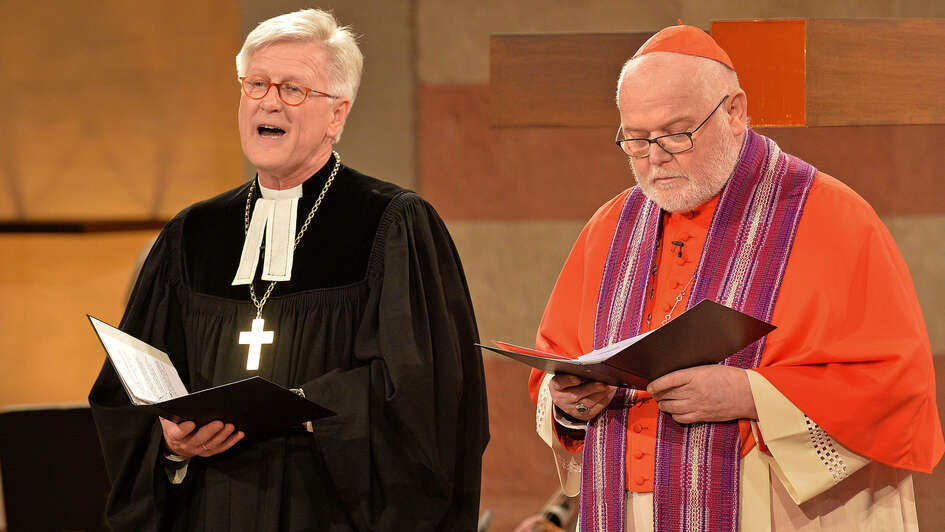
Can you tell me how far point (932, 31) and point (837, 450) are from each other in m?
1.34

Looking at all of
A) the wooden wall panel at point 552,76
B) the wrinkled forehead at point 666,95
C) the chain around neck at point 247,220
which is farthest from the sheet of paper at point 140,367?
the wrinkled forehead at point 666,95

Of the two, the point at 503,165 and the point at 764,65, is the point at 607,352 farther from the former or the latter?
the point at 503,165

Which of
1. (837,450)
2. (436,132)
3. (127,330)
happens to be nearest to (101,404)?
(127,330)

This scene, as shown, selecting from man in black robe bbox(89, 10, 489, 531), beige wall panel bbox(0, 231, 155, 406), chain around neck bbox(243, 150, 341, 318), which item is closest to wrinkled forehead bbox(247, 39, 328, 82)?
man in black robe bbox(89, 10, 489, 531)

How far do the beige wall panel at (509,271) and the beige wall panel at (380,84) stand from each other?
16.6 inches

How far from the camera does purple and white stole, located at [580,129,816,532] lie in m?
2.40

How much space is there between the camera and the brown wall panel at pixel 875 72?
2.94 m

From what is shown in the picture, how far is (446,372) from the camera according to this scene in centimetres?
279

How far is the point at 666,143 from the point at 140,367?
142 centimetres

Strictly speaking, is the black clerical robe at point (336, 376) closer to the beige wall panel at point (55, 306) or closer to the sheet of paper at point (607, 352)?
the sheet of paper at point (607, 352)

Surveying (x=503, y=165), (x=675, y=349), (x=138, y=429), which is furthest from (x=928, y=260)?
(x=138, y=429)

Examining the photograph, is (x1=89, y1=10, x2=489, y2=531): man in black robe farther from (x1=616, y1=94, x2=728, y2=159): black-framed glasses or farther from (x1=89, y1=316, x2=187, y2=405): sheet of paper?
(x1=616, y1=94, x2=728, y2=159): black-framed glasses

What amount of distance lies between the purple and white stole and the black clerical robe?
44 centimetres

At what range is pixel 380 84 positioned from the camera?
15.6 feet
